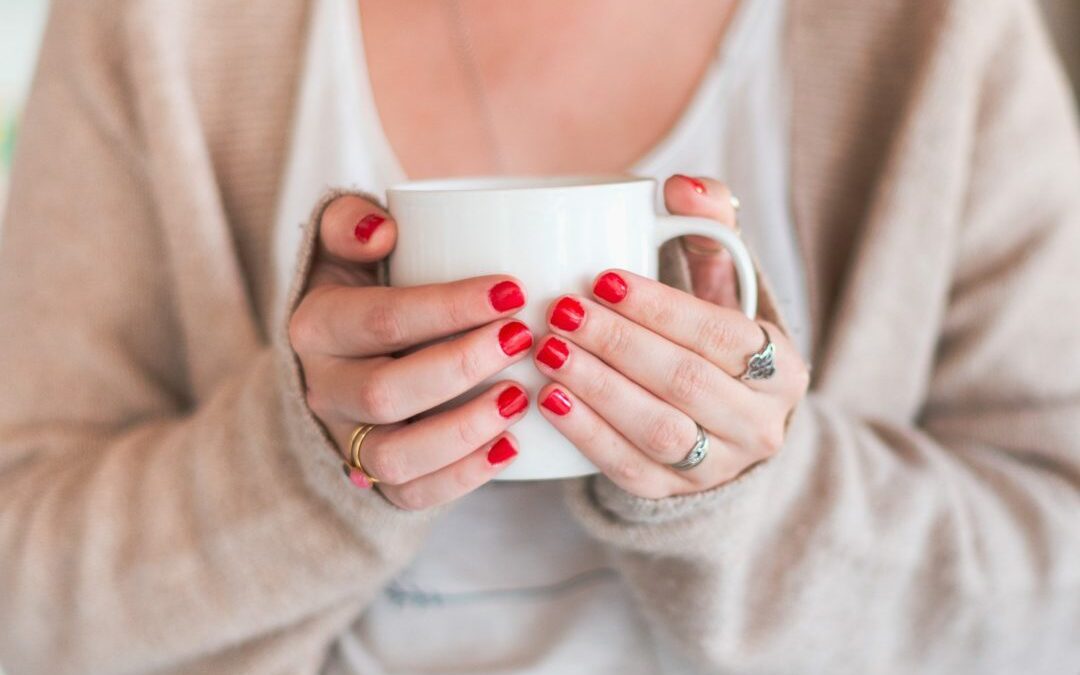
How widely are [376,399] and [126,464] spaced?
351mm

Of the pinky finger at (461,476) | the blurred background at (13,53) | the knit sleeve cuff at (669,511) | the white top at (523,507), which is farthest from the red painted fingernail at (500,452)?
the blurred background at (13,53)

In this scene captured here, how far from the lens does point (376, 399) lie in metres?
0.47

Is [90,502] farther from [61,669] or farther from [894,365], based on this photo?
[894,365]

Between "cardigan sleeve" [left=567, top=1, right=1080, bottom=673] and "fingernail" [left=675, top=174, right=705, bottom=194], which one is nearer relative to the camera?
"fingernail" [left=675, top=174, right=705, bottom=194]

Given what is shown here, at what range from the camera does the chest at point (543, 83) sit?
0.78 meters

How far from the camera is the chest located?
2.57ft

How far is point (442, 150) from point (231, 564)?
0.38m

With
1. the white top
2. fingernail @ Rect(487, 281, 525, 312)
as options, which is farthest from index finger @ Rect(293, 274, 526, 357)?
the white top

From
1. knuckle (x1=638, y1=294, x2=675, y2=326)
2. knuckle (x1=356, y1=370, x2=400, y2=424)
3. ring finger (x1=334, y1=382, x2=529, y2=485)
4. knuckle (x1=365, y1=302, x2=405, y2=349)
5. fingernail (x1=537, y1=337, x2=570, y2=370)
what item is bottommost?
ring finger (x1=334, y1=382, x2=529, y2=485)

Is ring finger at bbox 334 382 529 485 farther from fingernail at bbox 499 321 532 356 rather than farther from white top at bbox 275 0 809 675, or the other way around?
white top at bbox 275 0 809 675

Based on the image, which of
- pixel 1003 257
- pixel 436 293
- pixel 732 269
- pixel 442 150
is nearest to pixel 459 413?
pixel 436 293

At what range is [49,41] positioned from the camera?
827mm

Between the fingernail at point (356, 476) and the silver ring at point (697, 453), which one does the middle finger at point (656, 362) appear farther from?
the fingernail at point (356, 476)

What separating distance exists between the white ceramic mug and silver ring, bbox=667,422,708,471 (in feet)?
0.18
